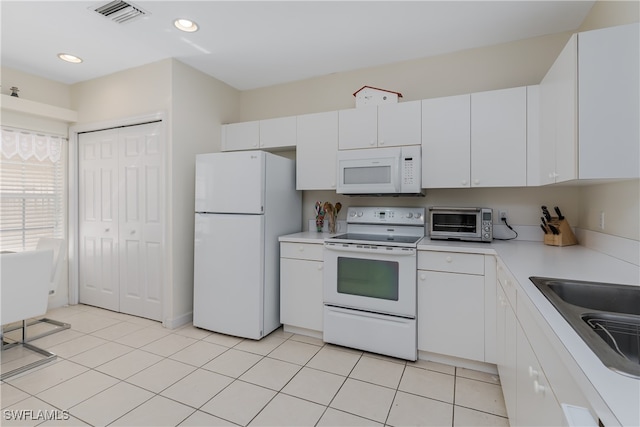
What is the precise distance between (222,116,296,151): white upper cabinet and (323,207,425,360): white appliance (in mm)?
1204

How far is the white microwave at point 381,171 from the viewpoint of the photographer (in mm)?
2535

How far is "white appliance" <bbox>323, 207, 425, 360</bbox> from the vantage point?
231cm

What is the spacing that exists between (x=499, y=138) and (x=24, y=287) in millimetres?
3636

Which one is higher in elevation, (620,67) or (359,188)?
(620,67)

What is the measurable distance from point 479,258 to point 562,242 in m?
0.69

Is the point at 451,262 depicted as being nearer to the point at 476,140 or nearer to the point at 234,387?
the point at 476,140

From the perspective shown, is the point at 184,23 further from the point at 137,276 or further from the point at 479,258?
the point at 479,258

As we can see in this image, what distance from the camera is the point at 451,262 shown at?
221 cm

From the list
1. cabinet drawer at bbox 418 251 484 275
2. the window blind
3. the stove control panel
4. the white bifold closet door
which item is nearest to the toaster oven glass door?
the stove control panel

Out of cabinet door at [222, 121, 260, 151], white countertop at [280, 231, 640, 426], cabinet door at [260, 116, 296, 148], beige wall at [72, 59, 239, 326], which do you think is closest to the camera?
white countertop at [280, 231, 640, 426]

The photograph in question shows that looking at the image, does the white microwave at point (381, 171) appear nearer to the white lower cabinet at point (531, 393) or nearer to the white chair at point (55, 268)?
the white lower cabinet at point (531, 393)

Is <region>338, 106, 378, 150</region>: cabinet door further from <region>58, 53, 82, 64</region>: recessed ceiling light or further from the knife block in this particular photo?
<region>58, 53, 82, 64</region>: recessed ceiling light

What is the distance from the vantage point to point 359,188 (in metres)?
2.69

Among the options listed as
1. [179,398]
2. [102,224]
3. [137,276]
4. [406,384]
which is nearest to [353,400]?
[406,384]
